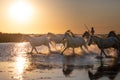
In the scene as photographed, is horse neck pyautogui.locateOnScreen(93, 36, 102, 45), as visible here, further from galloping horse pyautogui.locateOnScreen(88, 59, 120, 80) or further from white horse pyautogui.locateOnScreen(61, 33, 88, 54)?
galloping horse pyautogui.locateOnScreen(88, 59, 120, 80)

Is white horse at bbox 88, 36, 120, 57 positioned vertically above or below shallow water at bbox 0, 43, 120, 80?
above

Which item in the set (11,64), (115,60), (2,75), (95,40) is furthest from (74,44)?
(2,75)

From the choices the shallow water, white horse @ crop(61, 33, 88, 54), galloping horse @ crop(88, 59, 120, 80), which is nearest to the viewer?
the shallow water

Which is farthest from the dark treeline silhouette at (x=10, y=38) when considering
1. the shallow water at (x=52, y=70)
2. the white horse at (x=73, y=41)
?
the shallow water at (x=52, y=70)

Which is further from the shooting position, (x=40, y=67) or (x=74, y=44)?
(x=74, y=44)

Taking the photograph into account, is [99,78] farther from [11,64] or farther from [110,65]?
[11,64]

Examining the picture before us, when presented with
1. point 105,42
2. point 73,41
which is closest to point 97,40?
point 105,42

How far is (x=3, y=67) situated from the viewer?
2334cm

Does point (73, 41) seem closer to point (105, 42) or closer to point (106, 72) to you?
point (105, 42)

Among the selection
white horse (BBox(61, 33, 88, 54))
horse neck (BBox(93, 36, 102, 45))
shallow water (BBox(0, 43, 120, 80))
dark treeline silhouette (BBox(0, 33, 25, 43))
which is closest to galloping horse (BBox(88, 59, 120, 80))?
shallow water (BBox(0, 43, 120, 80))

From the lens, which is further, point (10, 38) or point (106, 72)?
point (10, 38)

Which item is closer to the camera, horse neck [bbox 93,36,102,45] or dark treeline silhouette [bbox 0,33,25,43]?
horse neck [bbox 93,36,102,45]

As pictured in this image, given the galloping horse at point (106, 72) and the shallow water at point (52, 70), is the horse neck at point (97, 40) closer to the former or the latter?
the shallow water at point (52, 70)

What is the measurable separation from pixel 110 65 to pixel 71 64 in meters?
2.18
